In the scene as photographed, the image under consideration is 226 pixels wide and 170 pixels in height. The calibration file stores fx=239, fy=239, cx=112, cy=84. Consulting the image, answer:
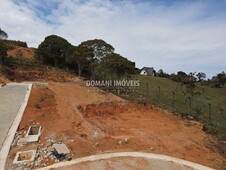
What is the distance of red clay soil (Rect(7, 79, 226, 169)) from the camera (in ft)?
34.2

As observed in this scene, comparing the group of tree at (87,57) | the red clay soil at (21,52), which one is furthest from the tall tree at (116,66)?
the red clay soil at (21,52)

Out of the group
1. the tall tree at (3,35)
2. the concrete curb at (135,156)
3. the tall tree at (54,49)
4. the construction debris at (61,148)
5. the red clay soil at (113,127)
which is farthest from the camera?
the tall tree at (3,35)

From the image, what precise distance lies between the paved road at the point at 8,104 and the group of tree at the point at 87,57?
7887 mm

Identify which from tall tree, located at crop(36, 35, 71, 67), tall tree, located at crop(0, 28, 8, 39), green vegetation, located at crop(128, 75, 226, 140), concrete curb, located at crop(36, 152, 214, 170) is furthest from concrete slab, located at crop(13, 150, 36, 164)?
tall tree, located at crop(0, 28, 8, 39)

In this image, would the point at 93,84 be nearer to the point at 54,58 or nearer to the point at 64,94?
the point at 64,94

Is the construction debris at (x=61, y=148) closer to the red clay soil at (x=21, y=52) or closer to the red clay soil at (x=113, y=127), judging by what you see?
the red clay soil at (x=113, y=127)

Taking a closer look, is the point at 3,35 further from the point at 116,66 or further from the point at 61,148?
the point at 61,148

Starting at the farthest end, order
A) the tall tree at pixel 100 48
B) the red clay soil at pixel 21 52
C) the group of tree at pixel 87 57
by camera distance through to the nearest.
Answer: the red clay soil at pixel 21 52 → the tall tree at pixel 100 48 → the group of tree at pixel 87 57

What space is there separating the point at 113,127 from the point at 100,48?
14.3m

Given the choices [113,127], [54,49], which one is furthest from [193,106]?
[54,49]

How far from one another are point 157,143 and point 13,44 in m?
44.6

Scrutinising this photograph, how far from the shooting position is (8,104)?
1482cm

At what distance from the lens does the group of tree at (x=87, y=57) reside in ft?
73.1

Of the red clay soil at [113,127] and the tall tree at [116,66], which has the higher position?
the tall tree at [116,66]
